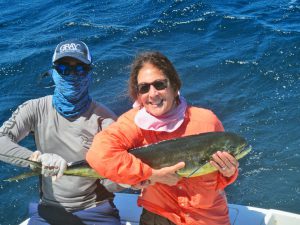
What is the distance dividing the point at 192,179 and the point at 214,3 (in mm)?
11495

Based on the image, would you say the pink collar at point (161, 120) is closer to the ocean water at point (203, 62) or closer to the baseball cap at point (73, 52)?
the baseball cap at point (73, 52)

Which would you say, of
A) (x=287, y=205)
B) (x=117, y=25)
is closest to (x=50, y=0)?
(x=117, y=25)

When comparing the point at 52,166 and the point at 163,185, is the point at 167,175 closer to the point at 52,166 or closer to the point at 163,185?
the point at 163,185

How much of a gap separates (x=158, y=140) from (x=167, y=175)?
0.35m

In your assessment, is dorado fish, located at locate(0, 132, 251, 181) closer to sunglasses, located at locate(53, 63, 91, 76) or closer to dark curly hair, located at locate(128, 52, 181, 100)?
dark curly hair, located at locate(128, 52, 181, 100)

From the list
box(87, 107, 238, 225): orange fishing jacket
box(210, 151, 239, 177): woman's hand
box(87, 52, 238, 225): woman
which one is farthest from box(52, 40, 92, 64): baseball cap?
box(210, 151, 239, 177): woman's hand

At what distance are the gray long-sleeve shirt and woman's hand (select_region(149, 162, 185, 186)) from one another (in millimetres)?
874

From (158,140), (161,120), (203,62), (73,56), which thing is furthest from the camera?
(203,62)

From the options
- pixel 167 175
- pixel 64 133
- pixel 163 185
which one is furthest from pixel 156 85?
pixel 64 133

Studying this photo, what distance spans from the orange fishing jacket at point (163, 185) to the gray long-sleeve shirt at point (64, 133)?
0.57 m

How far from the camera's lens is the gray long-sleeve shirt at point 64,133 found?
14.1 feet

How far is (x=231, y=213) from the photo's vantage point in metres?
4.96

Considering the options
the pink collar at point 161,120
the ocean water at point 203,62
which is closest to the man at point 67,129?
the pink collar at point 161,120

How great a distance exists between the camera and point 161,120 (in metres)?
3.69
